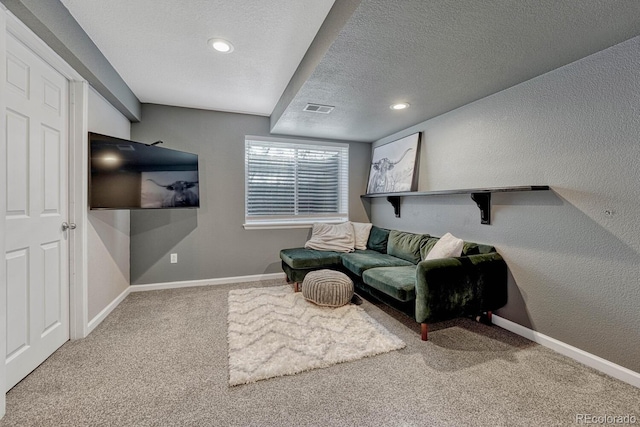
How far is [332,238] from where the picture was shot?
11.9 ft

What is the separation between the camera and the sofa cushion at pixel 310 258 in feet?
10.2

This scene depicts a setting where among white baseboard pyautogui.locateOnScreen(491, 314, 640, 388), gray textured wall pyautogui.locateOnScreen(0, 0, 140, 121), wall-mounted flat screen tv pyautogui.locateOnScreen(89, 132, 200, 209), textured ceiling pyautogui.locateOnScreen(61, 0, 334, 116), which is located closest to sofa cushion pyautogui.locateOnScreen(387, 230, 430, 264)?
white baseboard pyautogui.locateOnScreen(491, 314, 640, 388)

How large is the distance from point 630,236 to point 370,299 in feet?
6.92

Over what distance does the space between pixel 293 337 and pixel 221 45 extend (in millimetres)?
2398

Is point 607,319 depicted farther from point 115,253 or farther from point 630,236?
point 115,253

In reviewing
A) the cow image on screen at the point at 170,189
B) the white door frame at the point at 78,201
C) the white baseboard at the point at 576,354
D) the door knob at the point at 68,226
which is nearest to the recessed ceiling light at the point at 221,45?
the white door frame at the point at 78,201

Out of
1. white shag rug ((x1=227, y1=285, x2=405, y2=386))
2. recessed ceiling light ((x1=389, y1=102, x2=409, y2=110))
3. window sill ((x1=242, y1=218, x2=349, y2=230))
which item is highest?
recessed ceiling light ((x1=389, y1=102, x2=409, y2=110))

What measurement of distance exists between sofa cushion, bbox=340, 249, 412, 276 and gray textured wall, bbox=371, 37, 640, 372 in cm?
85

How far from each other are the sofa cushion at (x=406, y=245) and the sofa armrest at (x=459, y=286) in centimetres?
74

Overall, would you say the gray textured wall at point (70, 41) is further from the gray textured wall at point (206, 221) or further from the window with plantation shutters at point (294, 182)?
the window with plantation shutters at point (294, 182)

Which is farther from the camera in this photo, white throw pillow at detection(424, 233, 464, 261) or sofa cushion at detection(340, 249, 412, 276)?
sofa cushion at detection(340, 249, 412, 276)

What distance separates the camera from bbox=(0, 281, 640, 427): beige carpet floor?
135cm

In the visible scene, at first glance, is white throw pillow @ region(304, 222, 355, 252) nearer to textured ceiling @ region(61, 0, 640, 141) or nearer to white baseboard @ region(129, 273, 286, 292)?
white baseboard @ region(129, 273, 286, 292)

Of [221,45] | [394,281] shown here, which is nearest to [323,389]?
A: [394,281]
